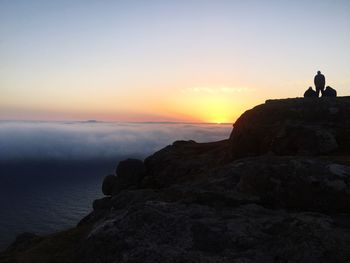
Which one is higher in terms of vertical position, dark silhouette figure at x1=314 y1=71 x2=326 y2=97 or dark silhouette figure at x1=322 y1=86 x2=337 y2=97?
dark silhouette figure at x1=314 y1=71 x2=326 y2=97

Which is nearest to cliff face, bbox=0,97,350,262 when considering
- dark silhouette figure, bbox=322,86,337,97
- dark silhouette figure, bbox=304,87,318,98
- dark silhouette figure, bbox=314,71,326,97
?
dark silhouette figure, bbox=304,87,318,98

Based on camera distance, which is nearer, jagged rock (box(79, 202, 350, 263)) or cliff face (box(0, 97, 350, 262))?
jagged rock (box(79, 202, 350, 263))

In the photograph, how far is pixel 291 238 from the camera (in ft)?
54.7

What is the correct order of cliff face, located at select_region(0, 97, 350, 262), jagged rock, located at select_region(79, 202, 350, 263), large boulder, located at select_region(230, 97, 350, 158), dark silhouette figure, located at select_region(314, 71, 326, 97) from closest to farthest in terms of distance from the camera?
jagged rock, located at select_region(79, 202, 350, 263) < cliff face, located at select_region(0, 97, 350, 262) < large boulder, located at select_region(230, 97, 350, 158) < dark silhouette figure, located at select_region(314, 71, 326, 97)

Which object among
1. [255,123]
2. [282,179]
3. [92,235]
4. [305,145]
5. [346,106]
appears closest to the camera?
[92,235]

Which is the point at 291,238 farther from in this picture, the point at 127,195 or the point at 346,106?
the point at 346,106

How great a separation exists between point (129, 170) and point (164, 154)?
599cm

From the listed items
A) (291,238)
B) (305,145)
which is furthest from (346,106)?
(291,238)

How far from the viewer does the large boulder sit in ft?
127

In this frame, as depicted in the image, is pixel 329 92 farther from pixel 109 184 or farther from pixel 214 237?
pixel 214 237

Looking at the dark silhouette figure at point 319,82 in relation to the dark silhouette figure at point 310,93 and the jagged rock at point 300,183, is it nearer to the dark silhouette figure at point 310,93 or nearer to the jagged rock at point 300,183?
the dark silhouette figure at point 310,93

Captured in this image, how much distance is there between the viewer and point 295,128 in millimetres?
40812

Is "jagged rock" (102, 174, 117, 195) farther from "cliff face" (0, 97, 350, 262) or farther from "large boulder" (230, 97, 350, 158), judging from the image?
"cliff face" (0, 97, 350, 262)

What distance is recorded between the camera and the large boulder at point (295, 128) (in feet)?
127
